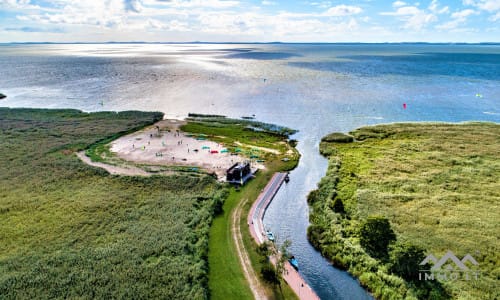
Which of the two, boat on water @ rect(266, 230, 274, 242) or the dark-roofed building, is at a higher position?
the dark-roofed building

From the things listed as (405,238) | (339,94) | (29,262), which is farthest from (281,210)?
(339,94)

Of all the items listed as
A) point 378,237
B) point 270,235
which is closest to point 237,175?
point 270,235

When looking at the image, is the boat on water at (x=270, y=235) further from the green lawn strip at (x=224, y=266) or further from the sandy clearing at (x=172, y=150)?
the sandy clearing at (x=172, y=150)

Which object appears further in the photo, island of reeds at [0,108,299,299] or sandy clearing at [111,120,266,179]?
sandy clearing at [111,120,266,179]

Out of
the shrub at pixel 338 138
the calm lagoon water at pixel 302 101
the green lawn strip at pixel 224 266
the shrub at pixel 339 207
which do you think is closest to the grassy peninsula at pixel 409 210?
the shrub at pixel 339 207

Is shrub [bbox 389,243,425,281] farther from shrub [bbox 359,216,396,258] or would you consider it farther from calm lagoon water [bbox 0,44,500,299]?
calm lagoon water [bbox 0,44,500,299]

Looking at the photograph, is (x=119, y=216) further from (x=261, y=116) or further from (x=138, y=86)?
(x=138, y=86)

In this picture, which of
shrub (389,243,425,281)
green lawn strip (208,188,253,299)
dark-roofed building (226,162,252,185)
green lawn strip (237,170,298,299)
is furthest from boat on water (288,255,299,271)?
dark-roofed building (226,162,252,185)
